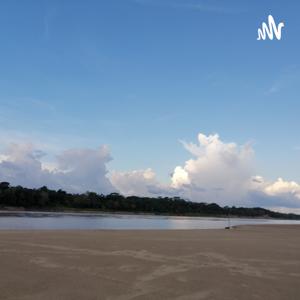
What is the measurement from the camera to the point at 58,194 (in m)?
176

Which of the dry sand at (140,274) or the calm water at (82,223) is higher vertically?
the calm water at (82,223)

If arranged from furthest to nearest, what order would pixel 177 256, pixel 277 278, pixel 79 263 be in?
pixel 177 256 → pixel 79 263 → pixel 277 278

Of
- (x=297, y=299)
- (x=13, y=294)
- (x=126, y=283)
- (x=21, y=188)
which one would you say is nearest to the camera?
(x=13, y=294)

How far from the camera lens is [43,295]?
8.78 meters

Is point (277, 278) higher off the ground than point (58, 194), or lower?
lower

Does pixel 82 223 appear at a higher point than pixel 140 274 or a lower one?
higher

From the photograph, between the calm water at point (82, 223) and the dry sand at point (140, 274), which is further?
the calm water at point (82, 223)

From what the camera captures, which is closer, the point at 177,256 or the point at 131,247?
the point at 177,256

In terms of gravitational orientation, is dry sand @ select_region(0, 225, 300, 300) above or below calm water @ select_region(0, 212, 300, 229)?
below

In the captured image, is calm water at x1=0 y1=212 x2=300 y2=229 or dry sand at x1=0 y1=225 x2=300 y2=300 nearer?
dry sand at x1=0 y1=225 x2=300 y2=300

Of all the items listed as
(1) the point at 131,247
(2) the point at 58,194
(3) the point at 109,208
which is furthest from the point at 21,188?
(1) the point at 131,247

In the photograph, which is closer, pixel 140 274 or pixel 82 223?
pixel 140 274

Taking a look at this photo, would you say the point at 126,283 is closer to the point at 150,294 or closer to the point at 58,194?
the point at 150,294

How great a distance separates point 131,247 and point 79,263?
216 inches
